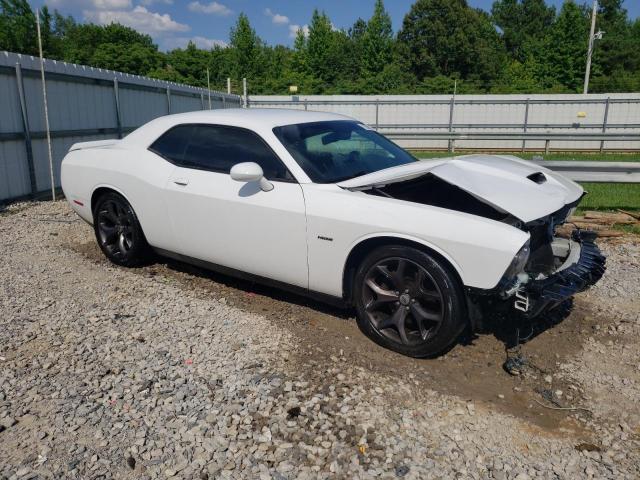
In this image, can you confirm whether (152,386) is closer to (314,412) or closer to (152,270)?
(314,412)

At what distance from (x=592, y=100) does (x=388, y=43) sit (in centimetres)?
2501

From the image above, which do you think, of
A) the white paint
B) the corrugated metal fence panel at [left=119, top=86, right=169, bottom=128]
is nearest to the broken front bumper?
the white paint

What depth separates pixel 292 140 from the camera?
4.27 m

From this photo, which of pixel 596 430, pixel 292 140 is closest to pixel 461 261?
pixel 596 430

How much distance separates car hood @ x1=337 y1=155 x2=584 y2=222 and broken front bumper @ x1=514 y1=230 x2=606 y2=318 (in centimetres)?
39

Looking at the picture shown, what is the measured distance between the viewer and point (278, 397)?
313 centimetres

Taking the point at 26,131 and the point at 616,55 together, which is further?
the point at 616,55

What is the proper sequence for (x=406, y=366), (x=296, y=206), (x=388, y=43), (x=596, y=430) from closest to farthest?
(x=596, y=430) < (x=406, y=366) < (x=296, y=206) < (x=388, y=43)

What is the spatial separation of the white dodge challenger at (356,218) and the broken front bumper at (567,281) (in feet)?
0.03

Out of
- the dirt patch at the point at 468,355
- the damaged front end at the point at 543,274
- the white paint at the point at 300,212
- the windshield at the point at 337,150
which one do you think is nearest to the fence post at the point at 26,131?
the white paint at the point at 300,212

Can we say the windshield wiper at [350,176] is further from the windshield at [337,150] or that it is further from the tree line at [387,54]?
the tree line at [387,54]

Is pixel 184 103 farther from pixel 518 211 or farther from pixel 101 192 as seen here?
pixel 518 211

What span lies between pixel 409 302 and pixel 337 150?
1.54 meters

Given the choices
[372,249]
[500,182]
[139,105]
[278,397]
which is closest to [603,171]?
[500,182]
